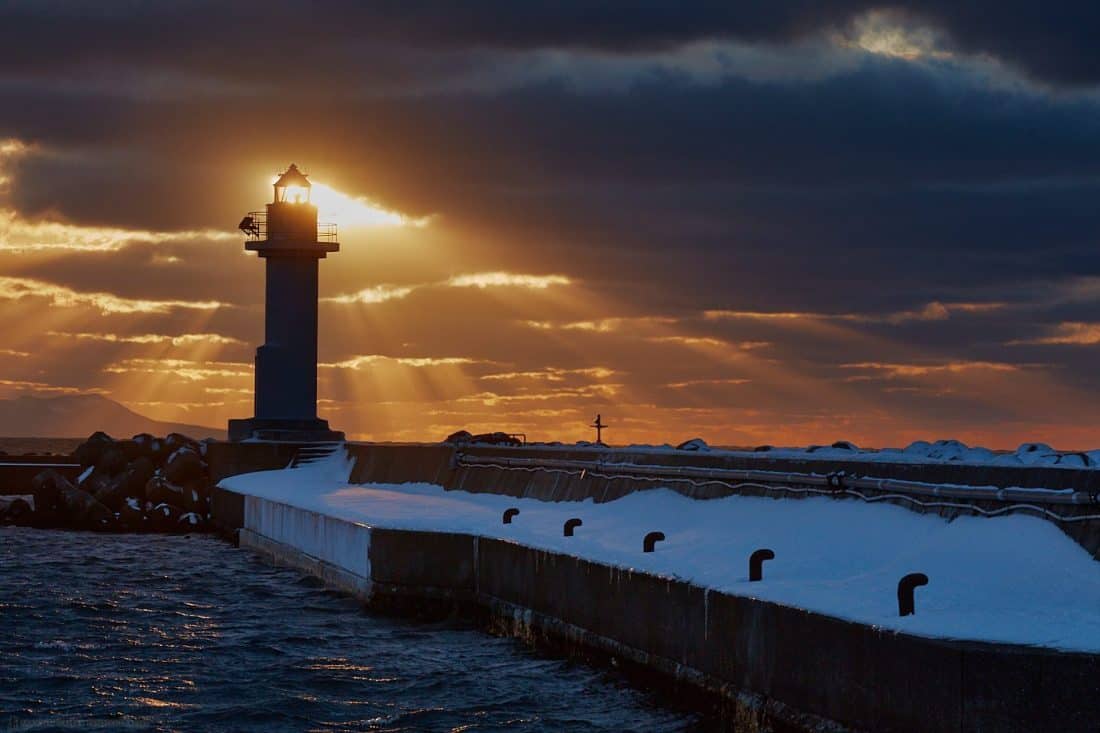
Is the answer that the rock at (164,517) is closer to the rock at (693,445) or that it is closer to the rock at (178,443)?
the rock at (178,443)

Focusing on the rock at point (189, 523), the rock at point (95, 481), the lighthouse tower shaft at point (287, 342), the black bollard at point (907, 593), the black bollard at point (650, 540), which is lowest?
the rock at point (189, 523)

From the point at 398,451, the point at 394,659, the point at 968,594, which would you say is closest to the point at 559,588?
the point at 394,659

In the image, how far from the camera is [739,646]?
1220 cm

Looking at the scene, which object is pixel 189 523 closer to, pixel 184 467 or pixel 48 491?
pixel 184 467

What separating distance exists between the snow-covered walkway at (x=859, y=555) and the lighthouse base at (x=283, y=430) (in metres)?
21.9

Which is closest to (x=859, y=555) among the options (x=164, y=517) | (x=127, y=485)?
(x=164, y=517)

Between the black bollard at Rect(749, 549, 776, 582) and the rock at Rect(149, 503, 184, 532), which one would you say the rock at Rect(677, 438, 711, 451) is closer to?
the black bollard at Rect(749, 549, 776, 582)

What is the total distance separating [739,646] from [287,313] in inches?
1314

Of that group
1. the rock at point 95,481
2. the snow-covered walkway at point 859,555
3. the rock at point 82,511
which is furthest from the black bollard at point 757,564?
the rock at point 95,481

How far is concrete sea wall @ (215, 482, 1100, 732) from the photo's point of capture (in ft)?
29.3

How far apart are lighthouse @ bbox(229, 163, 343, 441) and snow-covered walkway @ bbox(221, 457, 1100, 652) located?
23663 millimetres

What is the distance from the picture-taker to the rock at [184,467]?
44.0 meters

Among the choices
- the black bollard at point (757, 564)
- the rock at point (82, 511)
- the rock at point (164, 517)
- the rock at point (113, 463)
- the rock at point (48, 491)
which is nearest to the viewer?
the black bollard at point (757, 564)

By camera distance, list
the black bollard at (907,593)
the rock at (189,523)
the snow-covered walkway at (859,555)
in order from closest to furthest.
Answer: the snow-covered walkway at (859,555), the black bollard at (907,593), the rock at (189,523)
